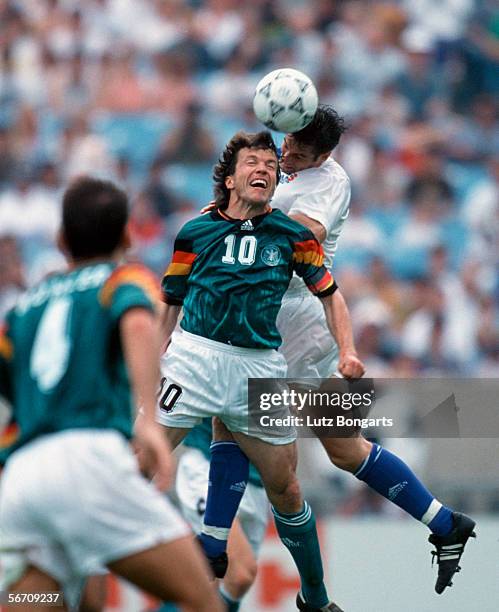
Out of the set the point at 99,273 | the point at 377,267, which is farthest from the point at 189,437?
the point at 377,267

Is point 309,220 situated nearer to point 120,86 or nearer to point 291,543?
point 291,543

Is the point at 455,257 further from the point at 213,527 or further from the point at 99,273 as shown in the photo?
the point at 99,273

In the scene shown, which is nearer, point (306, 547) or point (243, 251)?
point (243, 251)

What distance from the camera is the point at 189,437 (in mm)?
7391

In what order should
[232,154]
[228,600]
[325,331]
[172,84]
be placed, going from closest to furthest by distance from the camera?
[232,154] < [325,331] < [228,600] < [172,84]

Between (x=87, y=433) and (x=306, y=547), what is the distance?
8.00 feet

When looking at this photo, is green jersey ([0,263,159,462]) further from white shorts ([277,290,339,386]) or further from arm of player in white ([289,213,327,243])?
white shorts ([277,290,339,386])

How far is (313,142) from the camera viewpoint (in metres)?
6.18

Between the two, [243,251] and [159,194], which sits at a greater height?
[243,251]

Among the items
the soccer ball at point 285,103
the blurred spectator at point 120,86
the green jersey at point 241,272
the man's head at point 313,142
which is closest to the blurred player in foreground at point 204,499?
the green jersey at point 241,272

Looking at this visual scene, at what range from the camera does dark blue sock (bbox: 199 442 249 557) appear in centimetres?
604

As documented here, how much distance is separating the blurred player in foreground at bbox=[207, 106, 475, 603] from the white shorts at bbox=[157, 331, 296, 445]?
386 mm

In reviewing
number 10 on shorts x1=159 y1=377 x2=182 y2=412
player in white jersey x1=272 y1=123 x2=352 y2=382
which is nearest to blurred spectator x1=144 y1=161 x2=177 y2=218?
player in white jersey x1=272 y1=123 x2=352 y2=382

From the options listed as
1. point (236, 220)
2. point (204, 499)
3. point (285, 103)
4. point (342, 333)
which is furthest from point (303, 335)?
point (204, 499)
